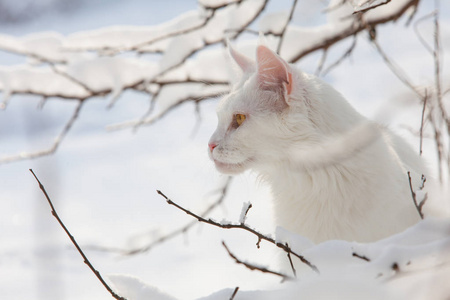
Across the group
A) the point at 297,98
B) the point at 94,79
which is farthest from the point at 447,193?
the point at 94,79

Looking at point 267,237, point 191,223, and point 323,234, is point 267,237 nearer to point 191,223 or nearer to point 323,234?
point 323,234

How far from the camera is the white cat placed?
207 cm

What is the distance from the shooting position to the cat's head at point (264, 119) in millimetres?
2146

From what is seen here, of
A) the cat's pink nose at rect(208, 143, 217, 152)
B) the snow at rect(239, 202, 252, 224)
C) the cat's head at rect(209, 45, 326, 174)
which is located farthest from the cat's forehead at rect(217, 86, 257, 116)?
the snow at rect(239, 202, 252, 224)

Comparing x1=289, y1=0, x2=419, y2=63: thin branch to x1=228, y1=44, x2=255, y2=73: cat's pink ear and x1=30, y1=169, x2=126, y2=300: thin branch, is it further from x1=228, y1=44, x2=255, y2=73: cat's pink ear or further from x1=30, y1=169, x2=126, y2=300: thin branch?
x1=30, y1=169, x2=126, y2=300: thin branch

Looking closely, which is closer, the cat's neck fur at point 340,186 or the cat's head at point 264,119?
the cat's neck fur at point 340,186

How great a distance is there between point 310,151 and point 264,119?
279 millimetres

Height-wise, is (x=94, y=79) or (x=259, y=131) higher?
(x=94, y=79)

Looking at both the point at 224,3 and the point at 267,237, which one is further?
the point at 224,3

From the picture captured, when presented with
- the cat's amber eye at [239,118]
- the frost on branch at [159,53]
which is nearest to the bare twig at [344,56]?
the frost on branch at [159,53]

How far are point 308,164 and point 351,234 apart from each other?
0.40m

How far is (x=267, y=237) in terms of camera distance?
4.14ft

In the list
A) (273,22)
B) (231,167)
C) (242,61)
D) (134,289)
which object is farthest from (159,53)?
(134,289)

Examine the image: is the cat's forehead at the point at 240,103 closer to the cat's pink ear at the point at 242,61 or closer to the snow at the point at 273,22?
the cat's pink ear at the point at 242,61
